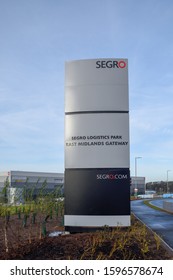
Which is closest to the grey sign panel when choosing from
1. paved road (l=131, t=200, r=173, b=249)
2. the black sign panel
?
the black sign panel

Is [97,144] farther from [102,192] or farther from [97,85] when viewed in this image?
[97,85]

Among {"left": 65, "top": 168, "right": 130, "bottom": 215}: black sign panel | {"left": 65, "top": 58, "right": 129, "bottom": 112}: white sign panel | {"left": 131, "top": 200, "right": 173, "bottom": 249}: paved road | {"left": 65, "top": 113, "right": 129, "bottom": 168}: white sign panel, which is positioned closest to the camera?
{"left": 65, "top": 168, "right": 130, "bottom": 215}: black sign panel

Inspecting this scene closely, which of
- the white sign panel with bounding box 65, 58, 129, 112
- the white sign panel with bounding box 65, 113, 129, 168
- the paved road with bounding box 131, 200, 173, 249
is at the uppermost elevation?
the white sign panel with bounding box 65, 58, 129, 112

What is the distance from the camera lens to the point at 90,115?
1196 centimetres

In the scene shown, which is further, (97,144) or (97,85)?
(97,85)

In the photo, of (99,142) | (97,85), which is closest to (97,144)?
(99,142)

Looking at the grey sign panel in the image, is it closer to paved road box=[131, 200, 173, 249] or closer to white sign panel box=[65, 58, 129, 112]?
white sign panel box=[65, 58, 129, 112]

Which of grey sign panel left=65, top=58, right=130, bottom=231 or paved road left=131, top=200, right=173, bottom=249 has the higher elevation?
grey sign panel left=65, top=58, right=130, bottom=231

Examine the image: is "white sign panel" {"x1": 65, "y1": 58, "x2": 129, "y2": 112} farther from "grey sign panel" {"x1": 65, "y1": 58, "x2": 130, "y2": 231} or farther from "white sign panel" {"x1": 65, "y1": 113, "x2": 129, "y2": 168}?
"white sign panel" {"x1": 65, "y1": 113, "x2": 129, "y2": 168}

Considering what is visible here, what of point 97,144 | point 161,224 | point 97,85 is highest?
point 97,85

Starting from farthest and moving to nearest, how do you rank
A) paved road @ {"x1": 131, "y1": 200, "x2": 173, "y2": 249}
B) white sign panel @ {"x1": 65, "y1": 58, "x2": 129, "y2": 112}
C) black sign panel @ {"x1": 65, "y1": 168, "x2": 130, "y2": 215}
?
paved road @ {"x1": 131, "y1": 200, "x2": 173, "y2": 249}
white sign panel @ {"x1": 65, "y1": 58, "x2": 129, "y2": 112}
black sign panel @ {"x1": 65, "y1": 168, "x2": 130, "y2": 215}

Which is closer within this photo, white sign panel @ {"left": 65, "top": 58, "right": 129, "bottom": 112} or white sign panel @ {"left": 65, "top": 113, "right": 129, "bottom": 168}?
white sign panel @ {"left": 65, "top": 113, "right": 129, "bottom": 168}
